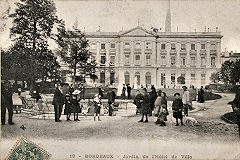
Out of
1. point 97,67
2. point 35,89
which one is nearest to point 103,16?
point 97,67

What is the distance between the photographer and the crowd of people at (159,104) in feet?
16.9

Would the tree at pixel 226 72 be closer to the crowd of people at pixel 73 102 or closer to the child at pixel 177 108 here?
the child at pixel 177 108

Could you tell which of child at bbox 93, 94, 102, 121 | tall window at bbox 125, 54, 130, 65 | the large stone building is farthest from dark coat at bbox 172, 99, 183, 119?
child at bbox 93, 94, 102, 121

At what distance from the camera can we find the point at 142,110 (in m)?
5.25

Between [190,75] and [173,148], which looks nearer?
[173,148]

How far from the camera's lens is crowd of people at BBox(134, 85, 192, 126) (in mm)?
5156

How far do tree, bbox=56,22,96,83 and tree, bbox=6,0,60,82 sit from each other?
202 millimetres

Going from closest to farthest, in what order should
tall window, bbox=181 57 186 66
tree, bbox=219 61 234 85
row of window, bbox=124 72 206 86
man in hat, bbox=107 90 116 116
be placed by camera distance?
tree, bbox=219 61 234 85 < man in hat, bbox=107 90 116 116 < row of window, bbox=124 72 206 86 < tall window, bbox=181 57 186 66

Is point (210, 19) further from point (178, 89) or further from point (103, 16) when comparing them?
point (103, 16)

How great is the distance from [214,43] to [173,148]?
1.94m

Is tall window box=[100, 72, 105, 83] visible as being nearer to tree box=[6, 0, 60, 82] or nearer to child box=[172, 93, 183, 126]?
tree box=[6, 0, 60, 82]

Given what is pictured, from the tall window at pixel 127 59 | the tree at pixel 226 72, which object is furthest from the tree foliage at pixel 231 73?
the tall window at pixel 127 59

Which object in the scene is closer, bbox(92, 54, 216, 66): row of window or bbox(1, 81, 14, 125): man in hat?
bbox(1, 81, 14, 125): man in hat

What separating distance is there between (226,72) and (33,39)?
3.39 m
